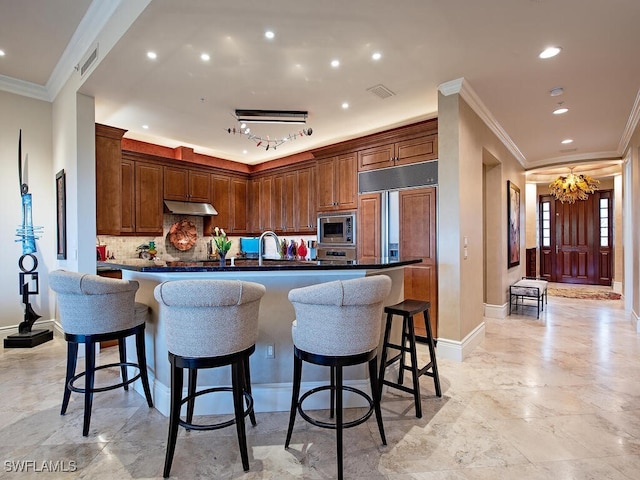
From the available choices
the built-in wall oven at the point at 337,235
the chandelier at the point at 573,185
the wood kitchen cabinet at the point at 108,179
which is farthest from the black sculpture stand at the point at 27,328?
the chandelier at the point at 573,185

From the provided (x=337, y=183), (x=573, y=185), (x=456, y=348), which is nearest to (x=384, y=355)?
(x=456, y=348)

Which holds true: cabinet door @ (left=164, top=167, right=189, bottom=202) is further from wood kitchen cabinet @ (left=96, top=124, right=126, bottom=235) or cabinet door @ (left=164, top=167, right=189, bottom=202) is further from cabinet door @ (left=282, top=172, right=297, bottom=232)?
cabinet door @ (left=282, top=172, right=297, bottom=232)

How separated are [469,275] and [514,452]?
1952 millimetres

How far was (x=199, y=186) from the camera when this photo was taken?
230 inches

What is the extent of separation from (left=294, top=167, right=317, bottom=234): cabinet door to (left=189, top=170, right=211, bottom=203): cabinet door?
5.24ft

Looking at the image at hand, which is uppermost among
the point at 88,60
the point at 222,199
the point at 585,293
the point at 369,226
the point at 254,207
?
the point at 88,60

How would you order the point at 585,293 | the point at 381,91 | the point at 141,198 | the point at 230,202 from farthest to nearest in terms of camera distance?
the point at 585,293, the point at 230,202, the point at 141,198, the point at 381,91

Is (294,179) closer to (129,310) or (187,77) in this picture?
(187,77)

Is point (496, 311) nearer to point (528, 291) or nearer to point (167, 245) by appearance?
point (528, 291)

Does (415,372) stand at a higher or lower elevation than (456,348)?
higher

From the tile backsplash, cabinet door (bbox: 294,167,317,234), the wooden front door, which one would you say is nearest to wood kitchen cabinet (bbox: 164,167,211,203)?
the tile backsplash

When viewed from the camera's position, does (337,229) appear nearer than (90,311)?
No

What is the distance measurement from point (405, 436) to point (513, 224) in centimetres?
465

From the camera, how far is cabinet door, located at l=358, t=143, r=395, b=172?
4.29 meters
